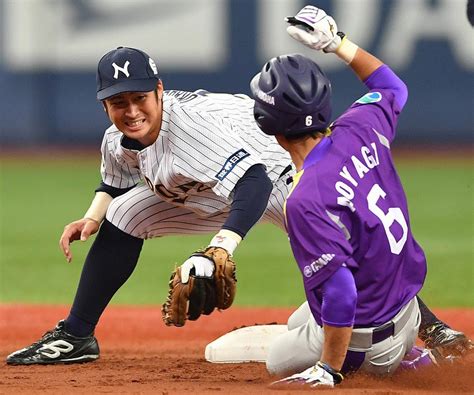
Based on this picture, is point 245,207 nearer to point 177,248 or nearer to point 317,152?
point 317,152

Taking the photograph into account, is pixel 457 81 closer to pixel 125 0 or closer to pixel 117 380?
pixel 125 0

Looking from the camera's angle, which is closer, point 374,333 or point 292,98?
point 292,98

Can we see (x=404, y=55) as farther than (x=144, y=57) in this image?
Yes

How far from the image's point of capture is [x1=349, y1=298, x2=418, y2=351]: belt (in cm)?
375

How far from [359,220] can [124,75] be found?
1293 mm

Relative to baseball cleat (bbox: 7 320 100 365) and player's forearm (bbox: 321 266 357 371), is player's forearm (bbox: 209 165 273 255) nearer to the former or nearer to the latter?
player's forearm (bbox: 321 266 357 371)

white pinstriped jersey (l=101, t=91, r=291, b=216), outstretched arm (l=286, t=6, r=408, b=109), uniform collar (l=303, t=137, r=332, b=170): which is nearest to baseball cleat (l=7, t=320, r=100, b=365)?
white pinstriped jersey (l=101, t=91, r=291, b=216)

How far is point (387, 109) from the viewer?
12.9ft

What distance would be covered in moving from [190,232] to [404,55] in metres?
12.3

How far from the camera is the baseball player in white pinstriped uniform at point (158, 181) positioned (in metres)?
4.30

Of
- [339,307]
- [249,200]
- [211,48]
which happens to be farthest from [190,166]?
[211,48]

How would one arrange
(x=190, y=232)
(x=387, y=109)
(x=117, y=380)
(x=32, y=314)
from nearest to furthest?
(x=387, y=109), (x=117, y=380), (x=190, y=232), (x=32, y=314)

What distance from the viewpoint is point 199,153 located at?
439 cm

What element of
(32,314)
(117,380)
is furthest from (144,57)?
(32,314)
